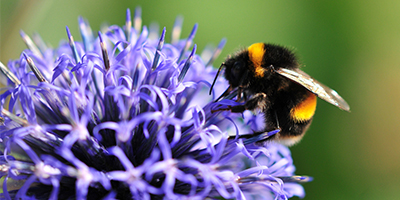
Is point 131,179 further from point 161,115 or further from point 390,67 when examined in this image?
point 390,67

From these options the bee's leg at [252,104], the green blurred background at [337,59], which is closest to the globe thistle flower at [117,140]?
the bee's leg at [252,104]

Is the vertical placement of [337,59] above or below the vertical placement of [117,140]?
above

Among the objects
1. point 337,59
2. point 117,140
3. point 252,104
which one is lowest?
point 117,140

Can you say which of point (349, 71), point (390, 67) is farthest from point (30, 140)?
point (390, 67)

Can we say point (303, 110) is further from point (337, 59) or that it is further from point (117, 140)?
point (337, 59)

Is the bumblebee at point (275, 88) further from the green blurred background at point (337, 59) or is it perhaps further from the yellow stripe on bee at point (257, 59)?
the green blurred background at point (337, 59)

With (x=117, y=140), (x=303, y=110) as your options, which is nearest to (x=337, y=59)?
(x=303, y=110)

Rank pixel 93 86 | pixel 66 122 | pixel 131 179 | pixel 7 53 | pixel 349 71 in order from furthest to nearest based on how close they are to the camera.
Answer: pixel 349 71, pixel 7 53, pixel 93 86, pixel 66 122, pixel 131 179

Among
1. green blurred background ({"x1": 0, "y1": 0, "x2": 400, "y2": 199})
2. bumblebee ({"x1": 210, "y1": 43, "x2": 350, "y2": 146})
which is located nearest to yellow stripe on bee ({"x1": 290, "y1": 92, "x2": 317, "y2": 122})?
bumblebee ({"x1": 210, "y1": 43, "x2": 350, "y2": 146})

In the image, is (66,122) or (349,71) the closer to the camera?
(66,122)
